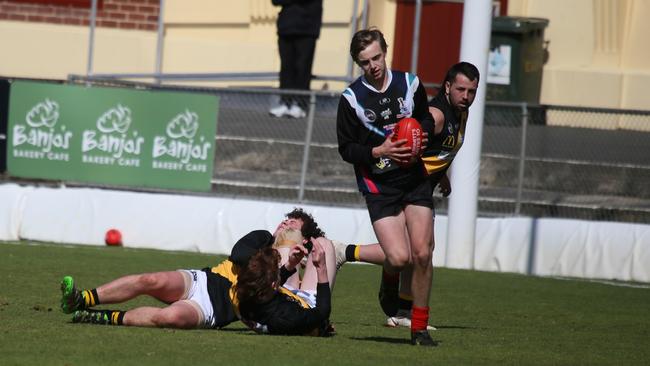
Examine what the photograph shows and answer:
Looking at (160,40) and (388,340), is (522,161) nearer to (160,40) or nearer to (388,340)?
(160,40)

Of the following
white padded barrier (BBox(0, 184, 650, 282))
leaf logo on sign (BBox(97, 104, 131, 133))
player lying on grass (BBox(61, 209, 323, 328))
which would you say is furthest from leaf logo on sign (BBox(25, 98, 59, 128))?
player lying on grass (BBox(61, 209, 323, 328))

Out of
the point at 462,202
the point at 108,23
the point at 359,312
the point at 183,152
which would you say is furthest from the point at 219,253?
the point at 108,23

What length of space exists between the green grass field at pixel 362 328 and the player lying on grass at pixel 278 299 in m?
0.13

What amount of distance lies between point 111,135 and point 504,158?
4.94 meters

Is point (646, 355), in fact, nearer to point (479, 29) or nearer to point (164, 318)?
point (164, 318)

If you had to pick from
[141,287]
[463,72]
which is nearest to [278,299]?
[141,287]

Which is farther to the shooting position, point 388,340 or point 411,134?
point 388,340

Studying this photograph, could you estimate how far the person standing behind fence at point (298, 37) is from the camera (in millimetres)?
19000

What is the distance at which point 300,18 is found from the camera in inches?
749

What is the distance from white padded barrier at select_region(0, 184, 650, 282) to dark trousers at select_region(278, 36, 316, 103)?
3.03 m

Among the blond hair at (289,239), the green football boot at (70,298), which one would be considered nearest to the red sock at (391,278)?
the blond hair at (289,239)

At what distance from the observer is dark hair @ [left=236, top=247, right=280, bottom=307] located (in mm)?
8805

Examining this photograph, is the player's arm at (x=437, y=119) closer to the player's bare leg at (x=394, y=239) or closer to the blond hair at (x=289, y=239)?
the player's bare leg at (x=394, y=239)

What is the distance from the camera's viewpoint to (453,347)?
8.84 metres
